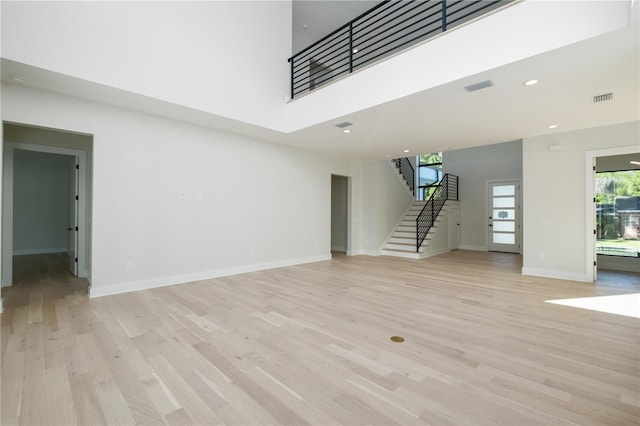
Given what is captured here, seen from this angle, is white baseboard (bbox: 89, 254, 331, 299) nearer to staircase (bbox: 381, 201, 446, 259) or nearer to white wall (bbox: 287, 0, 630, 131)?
staircase (bbox: 381, 201, 446, 259)

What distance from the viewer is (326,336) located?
9.41 ft

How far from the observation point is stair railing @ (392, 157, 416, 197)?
1029cm

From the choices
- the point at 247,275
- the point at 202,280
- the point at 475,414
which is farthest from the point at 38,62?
the point at 475,414

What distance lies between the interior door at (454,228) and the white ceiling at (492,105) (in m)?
3.96

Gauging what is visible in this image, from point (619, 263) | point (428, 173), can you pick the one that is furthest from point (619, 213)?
point (428, 173)

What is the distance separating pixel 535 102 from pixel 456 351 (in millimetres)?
3592

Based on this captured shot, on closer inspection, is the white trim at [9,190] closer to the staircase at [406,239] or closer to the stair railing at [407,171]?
the staircase at [406,239]

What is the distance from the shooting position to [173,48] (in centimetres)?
434

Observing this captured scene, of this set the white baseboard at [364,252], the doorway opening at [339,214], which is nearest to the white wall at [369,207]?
the white baseboard at [364,252]

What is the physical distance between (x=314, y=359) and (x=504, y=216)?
A: 9.58m

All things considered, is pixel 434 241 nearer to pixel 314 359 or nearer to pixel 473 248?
pixel 473 248

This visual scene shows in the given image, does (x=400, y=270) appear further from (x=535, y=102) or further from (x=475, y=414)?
(x=475, y=414)

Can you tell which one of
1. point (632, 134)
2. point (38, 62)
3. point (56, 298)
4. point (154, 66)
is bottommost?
point (56, 298)

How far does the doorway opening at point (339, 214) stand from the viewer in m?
9.01
